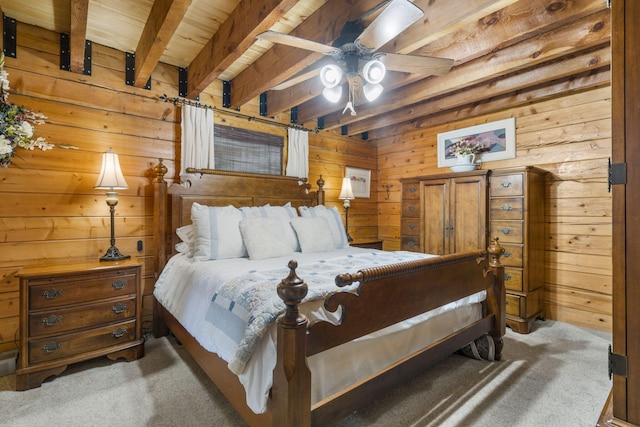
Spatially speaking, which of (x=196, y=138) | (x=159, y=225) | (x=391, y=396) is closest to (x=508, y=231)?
(x=391, y=396)

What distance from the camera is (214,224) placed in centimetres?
260

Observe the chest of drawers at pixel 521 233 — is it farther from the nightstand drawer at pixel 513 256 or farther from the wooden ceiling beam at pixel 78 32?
the wooden ceiling beam at pixel 78 32

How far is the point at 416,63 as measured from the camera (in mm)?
2031

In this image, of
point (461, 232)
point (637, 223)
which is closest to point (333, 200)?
point (461, 232)

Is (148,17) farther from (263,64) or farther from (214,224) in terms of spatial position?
(214,224)

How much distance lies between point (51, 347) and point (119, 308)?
420mm

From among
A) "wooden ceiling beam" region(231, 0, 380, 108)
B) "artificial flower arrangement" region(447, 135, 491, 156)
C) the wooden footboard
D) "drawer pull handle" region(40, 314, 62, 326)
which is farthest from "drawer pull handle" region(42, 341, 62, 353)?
"artificial flower arrangement" region(447, 135, 491, 156)

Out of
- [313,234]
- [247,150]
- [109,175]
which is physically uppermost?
[247,150]

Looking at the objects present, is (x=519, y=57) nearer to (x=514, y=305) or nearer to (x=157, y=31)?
(x=514, y=305)

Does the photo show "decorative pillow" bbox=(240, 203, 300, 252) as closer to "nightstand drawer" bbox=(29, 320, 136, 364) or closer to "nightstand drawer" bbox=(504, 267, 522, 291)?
"nightstand drawer" bbox=(29, 320, 136, 364)

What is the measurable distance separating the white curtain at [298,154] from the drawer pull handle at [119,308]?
221 centimetres

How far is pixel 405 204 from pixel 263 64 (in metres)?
2.42

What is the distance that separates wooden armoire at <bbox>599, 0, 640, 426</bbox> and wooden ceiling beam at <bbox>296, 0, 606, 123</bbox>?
4.28 ft

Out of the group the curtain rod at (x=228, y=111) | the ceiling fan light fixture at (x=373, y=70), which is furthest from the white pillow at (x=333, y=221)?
the ceiling fan light fixture at (x=373, y=70)
